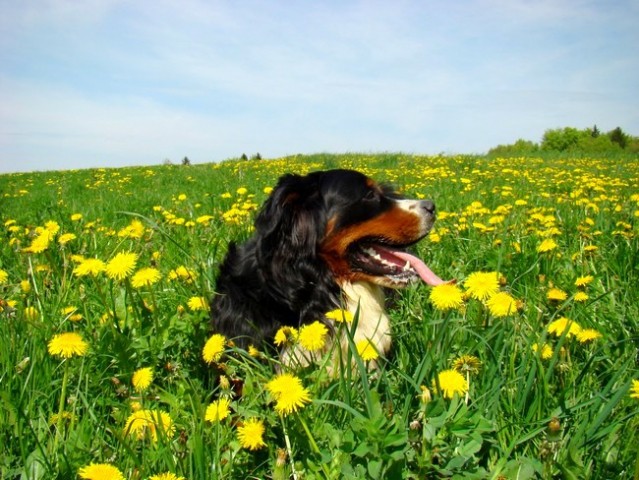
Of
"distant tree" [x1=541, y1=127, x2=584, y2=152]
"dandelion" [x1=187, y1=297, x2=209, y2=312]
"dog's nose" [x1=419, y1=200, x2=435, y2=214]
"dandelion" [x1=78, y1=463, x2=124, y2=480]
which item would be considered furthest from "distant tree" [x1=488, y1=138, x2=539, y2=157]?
"dandelion" [x1=78, y1=463, x2=124, y2=480]

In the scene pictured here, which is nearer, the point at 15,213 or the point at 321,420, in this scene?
the point at 321,420

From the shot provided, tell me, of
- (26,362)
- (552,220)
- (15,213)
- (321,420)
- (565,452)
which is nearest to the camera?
(565,452)

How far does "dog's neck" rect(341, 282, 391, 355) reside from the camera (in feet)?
8.46

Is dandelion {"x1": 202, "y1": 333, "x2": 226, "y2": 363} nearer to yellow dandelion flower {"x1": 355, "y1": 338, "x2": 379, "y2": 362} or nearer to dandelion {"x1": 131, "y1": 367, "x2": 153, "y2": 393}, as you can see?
dandelion {"x1": 131, "y1": 367, "x2": 153, "y2": 393}

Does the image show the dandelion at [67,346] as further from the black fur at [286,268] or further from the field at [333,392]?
the black fur at [286,268]

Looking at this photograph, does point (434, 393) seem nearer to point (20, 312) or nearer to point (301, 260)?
point (301, 260)

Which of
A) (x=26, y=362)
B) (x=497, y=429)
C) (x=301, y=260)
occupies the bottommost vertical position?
(x=497, y=429)

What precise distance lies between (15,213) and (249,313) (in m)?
6.41

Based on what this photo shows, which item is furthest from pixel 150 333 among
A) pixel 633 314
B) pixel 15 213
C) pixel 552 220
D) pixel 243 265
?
pixel 15 213

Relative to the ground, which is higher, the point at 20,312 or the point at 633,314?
the point at 20,312

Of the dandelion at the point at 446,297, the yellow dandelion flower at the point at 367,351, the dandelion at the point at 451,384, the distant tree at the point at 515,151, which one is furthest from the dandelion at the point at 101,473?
the distant tree at the point at 515,151

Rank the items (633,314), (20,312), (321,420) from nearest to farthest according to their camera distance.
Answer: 1. (321,420)
2. (20,312)
3. (633,314)

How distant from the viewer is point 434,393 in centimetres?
146

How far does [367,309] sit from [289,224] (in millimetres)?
623
